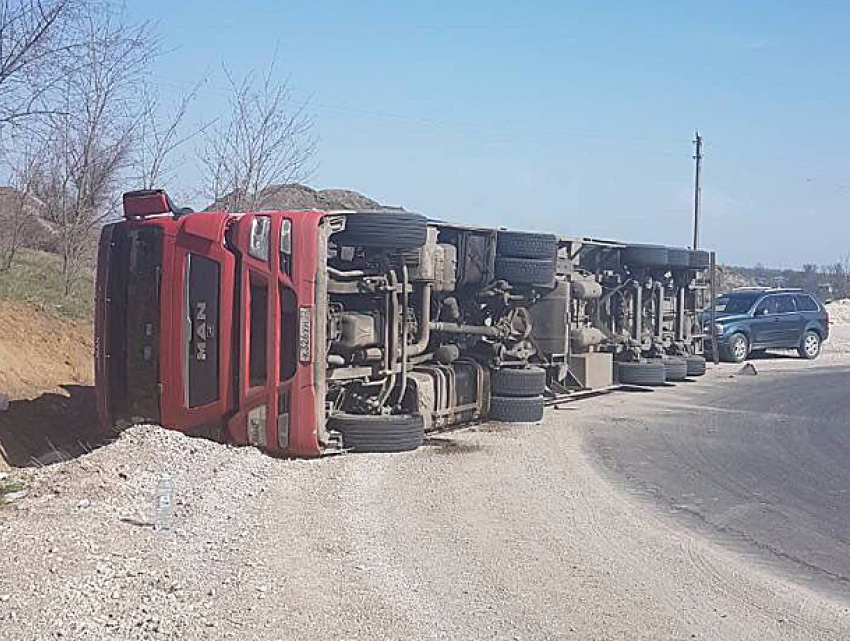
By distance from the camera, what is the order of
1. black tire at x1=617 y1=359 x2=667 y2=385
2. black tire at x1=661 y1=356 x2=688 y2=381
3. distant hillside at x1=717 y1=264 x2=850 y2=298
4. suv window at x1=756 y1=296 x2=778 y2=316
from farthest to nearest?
distant hillside at x1=717 y1=264 x2=850 y2=298 < suv window at x1=756 y1=296 x2=778 y2=316 < black tire at x1=661 y1=356 x2=688 y2=381 < black tire at x1=617 y1=359 x2=667 y2=385

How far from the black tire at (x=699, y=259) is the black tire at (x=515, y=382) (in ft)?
23.8

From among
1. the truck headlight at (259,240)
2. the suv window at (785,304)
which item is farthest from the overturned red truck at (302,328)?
the suv window at (785,304)

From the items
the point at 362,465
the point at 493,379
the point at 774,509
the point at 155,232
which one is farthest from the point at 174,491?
the point at 493,379

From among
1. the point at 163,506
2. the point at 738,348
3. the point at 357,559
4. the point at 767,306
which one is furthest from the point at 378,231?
the point at 767,306

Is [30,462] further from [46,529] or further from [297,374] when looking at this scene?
[46,529]

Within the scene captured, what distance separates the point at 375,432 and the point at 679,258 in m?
10.0

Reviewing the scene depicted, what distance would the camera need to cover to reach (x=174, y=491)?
28.3ft

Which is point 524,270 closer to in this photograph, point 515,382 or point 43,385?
point 515,382

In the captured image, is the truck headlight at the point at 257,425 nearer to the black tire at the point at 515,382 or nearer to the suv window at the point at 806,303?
the black tire at the point at 515,382

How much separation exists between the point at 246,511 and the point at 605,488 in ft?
10.8

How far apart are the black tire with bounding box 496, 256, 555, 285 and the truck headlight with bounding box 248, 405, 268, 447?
450cm

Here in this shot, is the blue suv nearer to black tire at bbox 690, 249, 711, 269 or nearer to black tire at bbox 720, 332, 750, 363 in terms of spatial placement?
black tire at bbox 720, 332, 750, 363

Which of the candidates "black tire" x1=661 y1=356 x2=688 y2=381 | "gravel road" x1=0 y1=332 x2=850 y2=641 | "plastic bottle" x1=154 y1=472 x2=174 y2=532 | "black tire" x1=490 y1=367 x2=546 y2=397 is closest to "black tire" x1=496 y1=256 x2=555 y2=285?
"black tire" x1=490 y1=367 x2=546 y2=397

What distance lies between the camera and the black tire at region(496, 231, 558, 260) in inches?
543
